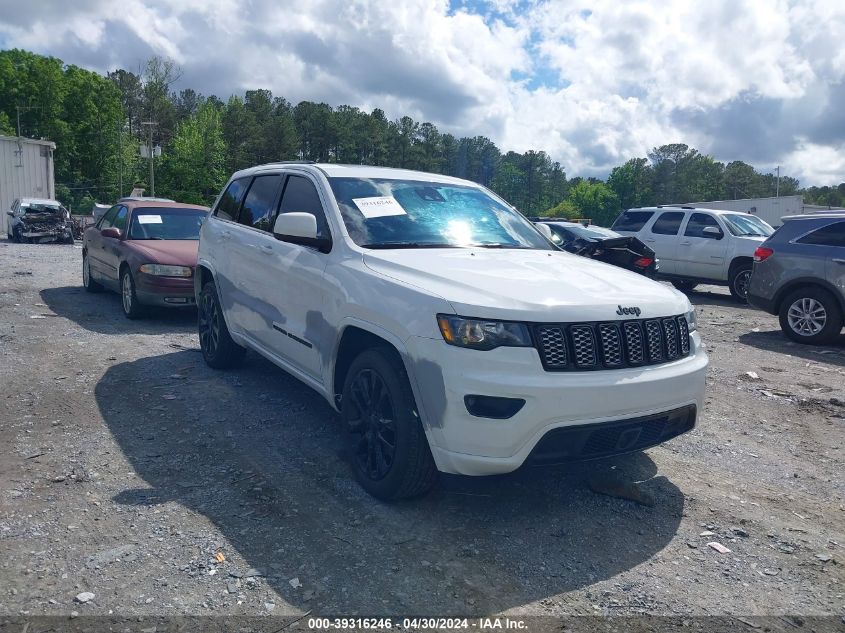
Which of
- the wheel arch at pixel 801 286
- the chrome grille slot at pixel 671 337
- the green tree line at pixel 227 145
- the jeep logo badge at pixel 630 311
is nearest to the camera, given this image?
the jeep logo badge at pixel 630 311

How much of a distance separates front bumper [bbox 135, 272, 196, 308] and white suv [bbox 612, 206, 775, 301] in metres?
10.3

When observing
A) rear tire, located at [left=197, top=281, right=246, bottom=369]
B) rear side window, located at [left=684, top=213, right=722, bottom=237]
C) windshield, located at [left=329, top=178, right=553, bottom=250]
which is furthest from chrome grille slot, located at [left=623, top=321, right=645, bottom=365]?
rear side window, located at [left=684, top=213, right=722, bottom=237]

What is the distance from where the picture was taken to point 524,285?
3631mm

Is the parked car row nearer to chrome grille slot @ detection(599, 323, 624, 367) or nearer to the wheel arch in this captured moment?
chrome grille slot @ detection(599, 323, 624, 367)

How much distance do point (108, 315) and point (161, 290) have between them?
1.34 metres

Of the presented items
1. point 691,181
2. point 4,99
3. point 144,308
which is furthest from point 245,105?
point 144,308

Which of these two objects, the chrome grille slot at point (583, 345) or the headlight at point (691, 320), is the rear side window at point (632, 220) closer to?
the headlight at point (691, 320)

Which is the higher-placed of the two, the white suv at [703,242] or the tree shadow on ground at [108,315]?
the white suv at [703,242]

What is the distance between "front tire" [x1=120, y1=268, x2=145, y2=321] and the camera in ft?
29.5

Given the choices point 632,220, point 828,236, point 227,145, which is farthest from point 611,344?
point 227,145

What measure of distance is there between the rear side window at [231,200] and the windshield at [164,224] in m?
3.30

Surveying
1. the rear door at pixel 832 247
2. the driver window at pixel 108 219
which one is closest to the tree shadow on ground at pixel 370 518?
the rear door at pixel 832 247

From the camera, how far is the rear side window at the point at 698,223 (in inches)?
575

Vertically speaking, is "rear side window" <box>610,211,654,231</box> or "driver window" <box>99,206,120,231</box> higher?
"rear side window" <box>610,211,654,231</box>
